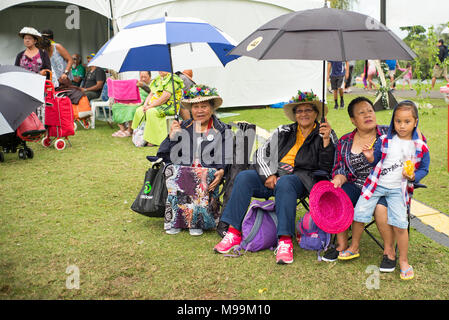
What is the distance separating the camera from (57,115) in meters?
7.54

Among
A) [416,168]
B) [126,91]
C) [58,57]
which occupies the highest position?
[58,57]

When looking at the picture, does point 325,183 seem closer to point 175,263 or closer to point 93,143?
point 175,263

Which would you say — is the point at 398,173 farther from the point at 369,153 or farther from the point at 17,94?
the point at 17,94

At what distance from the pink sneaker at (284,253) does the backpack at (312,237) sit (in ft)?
0.75

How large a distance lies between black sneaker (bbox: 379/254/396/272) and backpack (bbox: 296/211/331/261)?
0.48 m

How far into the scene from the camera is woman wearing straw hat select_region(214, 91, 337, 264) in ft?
11.6

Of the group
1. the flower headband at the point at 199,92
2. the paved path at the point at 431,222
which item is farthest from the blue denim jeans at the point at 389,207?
the flower headband at the point at 199,92

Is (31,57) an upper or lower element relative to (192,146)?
upper

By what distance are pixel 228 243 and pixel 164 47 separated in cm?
271

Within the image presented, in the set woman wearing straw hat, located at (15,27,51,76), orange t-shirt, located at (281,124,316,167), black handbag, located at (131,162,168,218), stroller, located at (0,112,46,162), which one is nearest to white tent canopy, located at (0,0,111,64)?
woman wearing straw hat, located at (15,27,51,76)

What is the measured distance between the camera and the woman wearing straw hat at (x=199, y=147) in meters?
4.04

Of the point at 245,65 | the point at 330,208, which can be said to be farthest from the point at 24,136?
the point at 245,65

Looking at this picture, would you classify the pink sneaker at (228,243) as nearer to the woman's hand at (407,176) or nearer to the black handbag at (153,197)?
the black handbag at (153,197)
